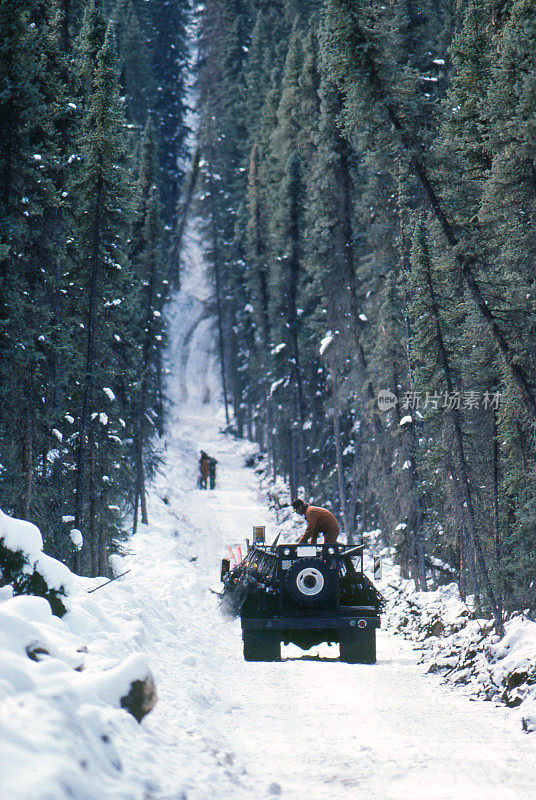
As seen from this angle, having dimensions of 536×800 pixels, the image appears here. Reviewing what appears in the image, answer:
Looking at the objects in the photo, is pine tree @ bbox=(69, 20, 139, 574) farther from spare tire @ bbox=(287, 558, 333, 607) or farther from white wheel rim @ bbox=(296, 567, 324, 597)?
white wheel rim @ bbox=(296, 567, 324, 597)

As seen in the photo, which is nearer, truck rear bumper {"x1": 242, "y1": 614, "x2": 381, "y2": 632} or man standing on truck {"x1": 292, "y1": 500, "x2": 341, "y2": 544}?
truck rear bumper {"x1": 242, "y1": 614, "x2": 381, "y2": 632}

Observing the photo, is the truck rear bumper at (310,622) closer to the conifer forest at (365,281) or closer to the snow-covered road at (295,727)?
the snow-covered road at (295,727)

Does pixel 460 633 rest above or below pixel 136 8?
below

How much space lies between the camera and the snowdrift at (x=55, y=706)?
413 cm

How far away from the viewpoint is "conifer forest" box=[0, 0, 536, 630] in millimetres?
13867

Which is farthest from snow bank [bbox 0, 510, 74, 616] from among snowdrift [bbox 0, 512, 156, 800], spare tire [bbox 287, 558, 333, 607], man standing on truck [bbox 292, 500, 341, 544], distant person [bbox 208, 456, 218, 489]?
distant person [bbox 208, 456, 218, 489]

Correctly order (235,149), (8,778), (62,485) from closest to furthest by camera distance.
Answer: (8,778) < (62,485) < (235,149)

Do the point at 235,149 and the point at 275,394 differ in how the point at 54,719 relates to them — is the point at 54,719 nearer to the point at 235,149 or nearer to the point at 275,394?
the point at 275,394

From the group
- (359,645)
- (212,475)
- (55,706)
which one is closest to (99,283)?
(359,645)

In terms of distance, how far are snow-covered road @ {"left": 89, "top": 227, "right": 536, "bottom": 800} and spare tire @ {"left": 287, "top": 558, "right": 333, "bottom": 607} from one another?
1.08 m

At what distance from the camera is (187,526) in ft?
117

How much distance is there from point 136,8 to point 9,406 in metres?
74.7

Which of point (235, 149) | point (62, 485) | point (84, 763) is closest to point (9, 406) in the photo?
point (62, 485)

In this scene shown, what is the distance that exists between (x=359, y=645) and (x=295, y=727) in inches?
196
